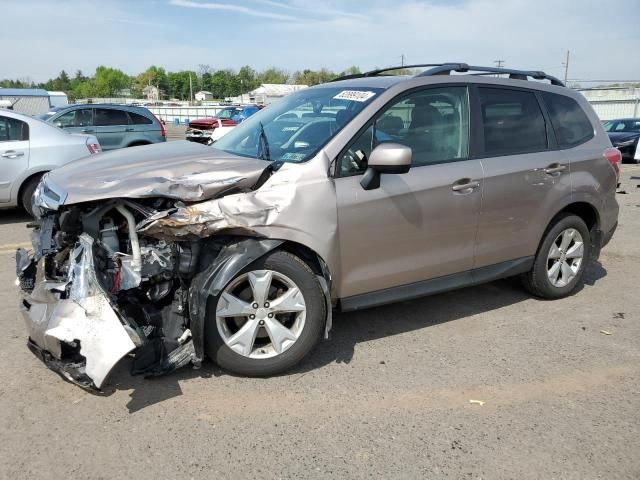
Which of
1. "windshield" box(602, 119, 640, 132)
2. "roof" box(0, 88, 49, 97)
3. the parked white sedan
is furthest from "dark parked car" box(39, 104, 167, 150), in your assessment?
"roof" box(0, 88, 49, 97)

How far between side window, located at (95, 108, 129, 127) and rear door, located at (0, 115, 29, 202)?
554 cm

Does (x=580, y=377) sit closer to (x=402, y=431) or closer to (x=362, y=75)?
(x=402, y=431)

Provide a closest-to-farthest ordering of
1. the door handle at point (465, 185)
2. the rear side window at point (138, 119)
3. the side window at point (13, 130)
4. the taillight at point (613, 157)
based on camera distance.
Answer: the door handle at point (465, 185), the taillight at point (613, 157), the side window at point (13, 130), the rear side window at point (138, 119)

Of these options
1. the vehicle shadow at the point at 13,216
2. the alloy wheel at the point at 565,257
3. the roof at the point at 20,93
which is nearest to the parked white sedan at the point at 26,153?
the vehicle shadow at the point at 13,216

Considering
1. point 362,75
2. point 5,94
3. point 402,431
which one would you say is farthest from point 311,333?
point 5,94

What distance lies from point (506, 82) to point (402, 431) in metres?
3.00

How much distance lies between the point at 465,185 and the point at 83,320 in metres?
2.70

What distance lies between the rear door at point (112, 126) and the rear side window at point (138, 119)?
0.41 feet

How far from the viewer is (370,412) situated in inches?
125

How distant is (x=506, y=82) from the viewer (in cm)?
453

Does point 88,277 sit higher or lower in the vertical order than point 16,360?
higher

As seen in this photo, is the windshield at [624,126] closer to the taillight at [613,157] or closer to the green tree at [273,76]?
the taillight at [613,157]

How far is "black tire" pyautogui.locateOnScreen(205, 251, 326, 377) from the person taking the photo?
332cm

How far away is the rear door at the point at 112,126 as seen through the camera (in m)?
13.0
